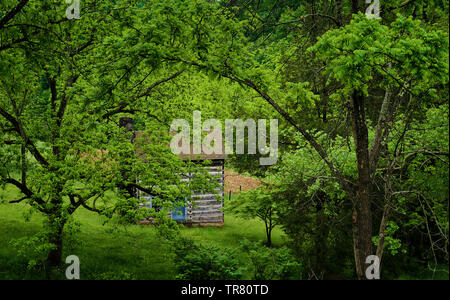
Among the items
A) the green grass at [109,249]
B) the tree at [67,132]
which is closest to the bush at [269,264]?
the green grass at [109,249]

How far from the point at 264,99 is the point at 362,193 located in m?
6.02

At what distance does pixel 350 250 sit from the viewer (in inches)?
492

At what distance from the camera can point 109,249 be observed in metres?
15.7

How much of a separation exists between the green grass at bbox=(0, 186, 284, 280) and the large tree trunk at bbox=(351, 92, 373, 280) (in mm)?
4720

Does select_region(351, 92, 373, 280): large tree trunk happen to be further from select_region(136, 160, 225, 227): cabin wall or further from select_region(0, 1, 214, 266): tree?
select_region(136, 160, 225, 227): cabin wall

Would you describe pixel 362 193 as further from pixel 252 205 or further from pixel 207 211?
pixel 207 211

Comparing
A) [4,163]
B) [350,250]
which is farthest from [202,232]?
[4,163]

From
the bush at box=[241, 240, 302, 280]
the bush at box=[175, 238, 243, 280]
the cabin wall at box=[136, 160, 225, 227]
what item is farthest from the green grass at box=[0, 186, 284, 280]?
the bush at box=[241, 240, 302, 280]

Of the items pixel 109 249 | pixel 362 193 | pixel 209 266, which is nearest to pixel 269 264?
pixel 209 266

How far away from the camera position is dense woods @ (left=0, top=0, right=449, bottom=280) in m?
6.10

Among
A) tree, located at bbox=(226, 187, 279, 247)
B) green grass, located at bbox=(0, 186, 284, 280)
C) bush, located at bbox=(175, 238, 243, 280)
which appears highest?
tree, located at bbox=(226, 187, 279, 247)
